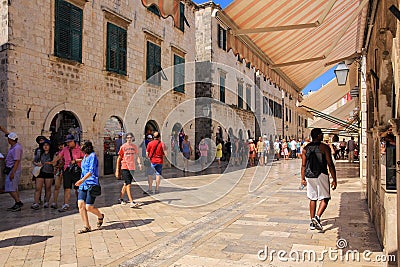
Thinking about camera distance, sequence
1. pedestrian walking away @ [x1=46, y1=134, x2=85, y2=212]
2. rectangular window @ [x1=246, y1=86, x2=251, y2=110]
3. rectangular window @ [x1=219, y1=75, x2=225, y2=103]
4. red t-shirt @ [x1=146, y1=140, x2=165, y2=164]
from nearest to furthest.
→ pedestrian walking away @ [x1=46, y1=134, x2=85, y2=212] < red t-shirt @ [x1=146, y1=140, x2=165, y2=164] < rectangular window @ [x1=219, y1=75, x2=225, y2=103] < rectangular window @ [x1=246, y1=86, x2=251, y2=110]

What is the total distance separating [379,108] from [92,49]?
1043cm

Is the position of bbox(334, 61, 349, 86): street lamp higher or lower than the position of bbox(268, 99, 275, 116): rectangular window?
lower

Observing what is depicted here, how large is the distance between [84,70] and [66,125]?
2006mm

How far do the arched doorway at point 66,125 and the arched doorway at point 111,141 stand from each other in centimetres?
136

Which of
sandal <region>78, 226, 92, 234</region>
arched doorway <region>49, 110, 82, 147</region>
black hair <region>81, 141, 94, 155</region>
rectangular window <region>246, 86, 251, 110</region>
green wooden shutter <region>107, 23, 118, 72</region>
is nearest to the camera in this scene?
sandal <region>78, 226, 92, 234</region>

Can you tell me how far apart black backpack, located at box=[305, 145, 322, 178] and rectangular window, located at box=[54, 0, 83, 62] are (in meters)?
8.73

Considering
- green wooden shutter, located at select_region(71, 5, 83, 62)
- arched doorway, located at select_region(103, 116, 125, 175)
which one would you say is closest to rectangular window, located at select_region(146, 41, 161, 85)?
arched doorway, located at select_region(103, 116, 125, 175)

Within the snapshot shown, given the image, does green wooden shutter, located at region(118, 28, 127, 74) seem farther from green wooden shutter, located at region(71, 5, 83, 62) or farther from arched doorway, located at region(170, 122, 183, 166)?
arched doorway, located at region(170, 122, 183, 166)

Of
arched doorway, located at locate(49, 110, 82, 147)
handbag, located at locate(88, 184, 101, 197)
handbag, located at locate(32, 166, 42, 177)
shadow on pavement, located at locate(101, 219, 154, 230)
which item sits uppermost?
arched doorway, located at locate(49, 110, 82, 147)

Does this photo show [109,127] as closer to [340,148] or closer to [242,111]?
[242,111]

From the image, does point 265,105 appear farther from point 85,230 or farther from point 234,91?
point 85,230

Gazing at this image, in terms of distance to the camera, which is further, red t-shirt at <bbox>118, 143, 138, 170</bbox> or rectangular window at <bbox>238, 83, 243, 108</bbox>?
rectangular window at <bbox>238, 83, 243, 108</bbox>

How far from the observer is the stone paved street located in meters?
4.34

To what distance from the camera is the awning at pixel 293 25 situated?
15.7 ft
